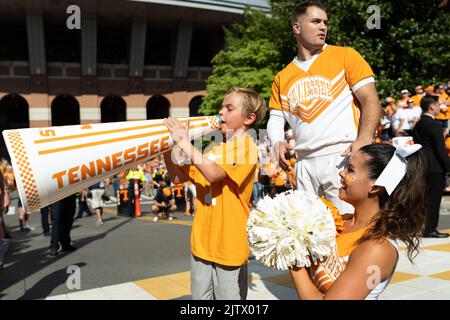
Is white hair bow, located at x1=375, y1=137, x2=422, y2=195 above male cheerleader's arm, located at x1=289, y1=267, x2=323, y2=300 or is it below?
above

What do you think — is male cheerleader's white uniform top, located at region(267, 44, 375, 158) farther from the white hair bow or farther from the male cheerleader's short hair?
the white hair bow

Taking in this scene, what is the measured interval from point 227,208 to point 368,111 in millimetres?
1143

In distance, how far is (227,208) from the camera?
9.00ft

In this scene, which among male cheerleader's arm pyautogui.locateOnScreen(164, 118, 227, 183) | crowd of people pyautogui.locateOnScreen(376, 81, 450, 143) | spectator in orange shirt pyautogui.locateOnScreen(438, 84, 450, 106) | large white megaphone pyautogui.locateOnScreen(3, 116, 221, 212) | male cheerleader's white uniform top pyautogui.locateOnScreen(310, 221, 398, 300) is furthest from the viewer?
spectator in orange shirt pyautogui.locateOnScreen(438, 84, 450, 106)

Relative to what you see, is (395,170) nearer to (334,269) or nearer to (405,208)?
(405,208)

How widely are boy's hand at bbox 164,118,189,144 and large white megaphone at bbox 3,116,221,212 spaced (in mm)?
52

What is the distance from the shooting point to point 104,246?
836 centimetres

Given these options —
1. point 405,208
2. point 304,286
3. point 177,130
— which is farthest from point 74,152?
point 405,208

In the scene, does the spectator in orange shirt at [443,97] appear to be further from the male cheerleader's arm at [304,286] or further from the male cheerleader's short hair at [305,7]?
the male cheerleader's arm at [304,286]

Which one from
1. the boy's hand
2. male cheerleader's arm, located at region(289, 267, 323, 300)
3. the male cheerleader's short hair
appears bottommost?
male cheerleader's arm, located at region(289, 267, 323, 300)

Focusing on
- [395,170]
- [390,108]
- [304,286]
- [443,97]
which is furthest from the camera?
[390,108]

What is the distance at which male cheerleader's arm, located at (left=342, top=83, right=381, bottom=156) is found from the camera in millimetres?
2670

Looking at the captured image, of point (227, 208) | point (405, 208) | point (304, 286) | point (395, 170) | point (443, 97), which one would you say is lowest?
point (304, 286)

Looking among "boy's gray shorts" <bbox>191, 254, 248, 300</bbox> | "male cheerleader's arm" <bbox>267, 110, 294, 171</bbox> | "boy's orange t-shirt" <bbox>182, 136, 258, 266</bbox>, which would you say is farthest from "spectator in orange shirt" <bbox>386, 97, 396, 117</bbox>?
"boy's gray shorts" <bbox>191, 254, 248, 300</bbox>
